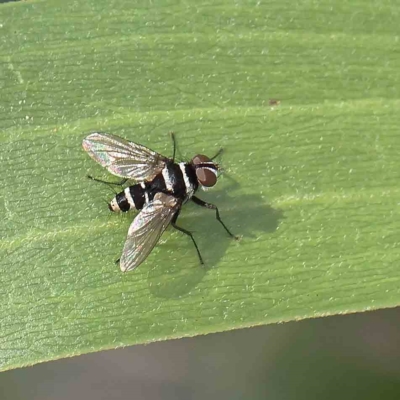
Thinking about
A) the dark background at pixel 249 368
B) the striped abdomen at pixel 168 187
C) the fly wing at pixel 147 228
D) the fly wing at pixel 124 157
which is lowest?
the dark background at pixel 249 368

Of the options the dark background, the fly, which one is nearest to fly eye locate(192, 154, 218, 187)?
the fly

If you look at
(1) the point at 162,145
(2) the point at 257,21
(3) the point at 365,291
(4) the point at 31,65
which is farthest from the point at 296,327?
(4) the point at 31,65

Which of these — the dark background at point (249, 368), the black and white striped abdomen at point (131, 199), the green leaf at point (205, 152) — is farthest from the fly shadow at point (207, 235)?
the dark background at point (249, 368)

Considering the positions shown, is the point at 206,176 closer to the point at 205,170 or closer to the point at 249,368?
the point at 205,170

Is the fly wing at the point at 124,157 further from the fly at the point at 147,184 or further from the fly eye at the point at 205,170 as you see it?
the fly eye at the point at 205,170

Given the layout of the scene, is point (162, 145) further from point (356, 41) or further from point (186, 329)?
point (356, 41)

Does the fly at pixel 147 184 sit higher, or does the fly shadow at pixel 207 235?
the fly at pixel 147 184

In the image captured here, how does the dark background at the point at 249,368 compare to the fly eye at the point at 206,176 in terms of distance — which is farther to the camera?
the dark background at the point at 249,368
